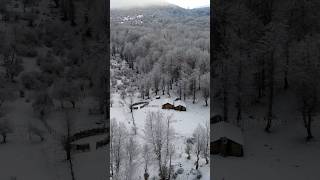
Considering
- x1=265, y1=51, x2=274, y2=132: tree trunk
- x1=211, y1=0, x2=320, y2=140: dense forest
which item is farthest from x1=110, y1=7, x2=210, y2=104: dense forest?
x1=265, y1=51, x2=274, y2=132: tree trunk

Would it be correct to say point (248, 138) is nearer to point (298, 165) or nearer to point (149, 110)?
point (298, 165)

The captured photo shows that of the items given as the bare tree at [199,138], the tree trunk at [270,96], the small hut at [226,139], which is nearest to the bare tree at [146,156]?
the bare tree at [199,138]

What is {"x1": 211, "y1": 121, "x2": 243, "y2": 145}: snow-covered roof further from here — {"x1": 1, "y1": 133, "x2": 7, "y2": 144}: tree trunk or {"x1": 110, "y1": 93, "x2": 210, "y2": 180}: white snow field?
{"x1": 1, "y1": 133, "x2": 7, "y2": 144}: tree trunk

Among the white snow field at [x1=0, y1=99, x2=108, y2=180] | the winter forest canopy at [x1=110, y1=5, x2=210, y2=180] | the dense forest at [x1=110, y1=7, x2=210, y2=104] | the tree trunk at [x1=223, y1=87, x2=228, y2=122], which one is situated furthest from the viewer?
the dense forest at [x1=110, y1=7, x2=210, y2=104]

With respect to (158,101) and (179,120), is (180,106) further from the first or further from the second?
(158,101)

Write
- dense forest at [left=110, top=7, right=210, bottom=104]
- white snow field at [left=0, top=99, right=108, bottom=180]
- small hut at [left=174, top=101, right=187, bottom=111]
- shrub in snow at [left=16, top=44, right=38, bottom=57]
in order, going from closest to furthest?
white snow field at [left=0, top=99, right=108, bottom=180], shrub in snow at [left=16, top=44, right=38, bottom=57], small hut at [left=174, top=101, right=187, bottom=111], dense forest at [left=110, top=7, right=210, bottom=104]
